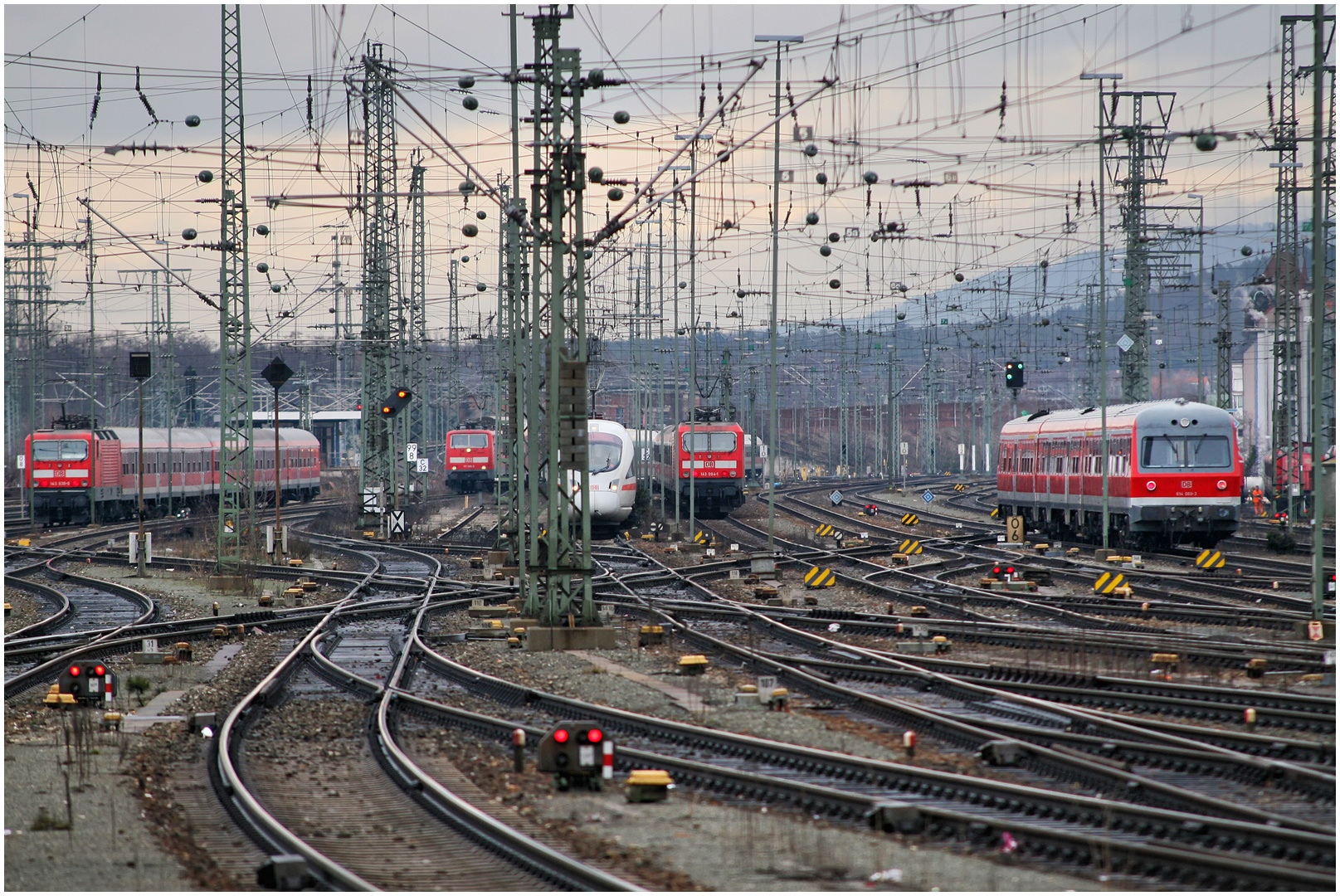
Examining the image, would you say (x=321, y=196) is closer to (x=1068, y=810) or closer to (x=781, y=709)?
(x=781, y=709)

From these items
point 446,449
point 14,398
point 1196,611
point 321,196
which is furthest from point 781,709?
point 14,398

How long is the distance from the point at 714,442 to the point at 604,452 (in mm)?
9665

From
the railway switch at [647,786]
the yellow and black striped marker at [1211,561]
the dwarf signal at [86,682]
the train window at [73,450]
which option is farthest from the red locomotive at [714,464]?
the railway switch at [647,786]

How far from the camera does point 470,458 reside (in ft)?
235

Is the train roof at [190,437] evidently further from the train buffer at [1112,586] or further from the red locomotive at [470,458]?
the train buffer at [1112,586]

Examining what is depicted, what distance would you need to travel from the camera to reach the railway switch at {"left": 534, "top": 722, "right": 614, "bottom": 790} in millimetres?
11156

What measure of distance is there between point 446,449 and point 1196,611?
5423 centimetres

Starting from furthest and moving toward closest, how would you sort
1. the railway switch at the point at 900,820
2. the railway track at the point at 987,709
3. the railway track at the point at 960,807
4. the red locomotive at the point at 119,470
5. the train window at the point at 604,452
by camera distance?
1. the red locomotive at the point at 119,470
2. the train window at the point at 604,452
3. the railway track at the point at 987,709
4. the railway switch at the point at 900,820
5. the railway track at the point at 960,807

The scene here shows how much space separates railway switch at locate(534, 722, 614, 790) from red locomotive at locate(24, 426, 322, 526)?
133 ft

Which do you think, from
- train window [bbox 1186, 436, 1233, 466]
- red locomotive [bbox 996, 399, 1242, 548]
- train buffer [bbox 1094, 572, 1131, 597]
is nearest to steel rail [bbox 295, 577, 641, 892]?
train buffer [bbox 1094, 572, 1131, 597]

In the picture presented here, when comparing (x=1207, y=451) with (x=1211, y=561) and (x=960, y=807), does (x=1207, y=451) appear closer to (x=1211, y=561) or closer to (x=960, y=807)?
(x=1211, y=561)

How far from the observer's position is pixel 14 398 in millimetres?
87188

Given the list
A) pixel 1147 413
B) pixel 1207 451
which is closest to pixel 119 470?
pixel 1147 413

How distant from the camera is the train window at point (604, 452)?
1578 inches
